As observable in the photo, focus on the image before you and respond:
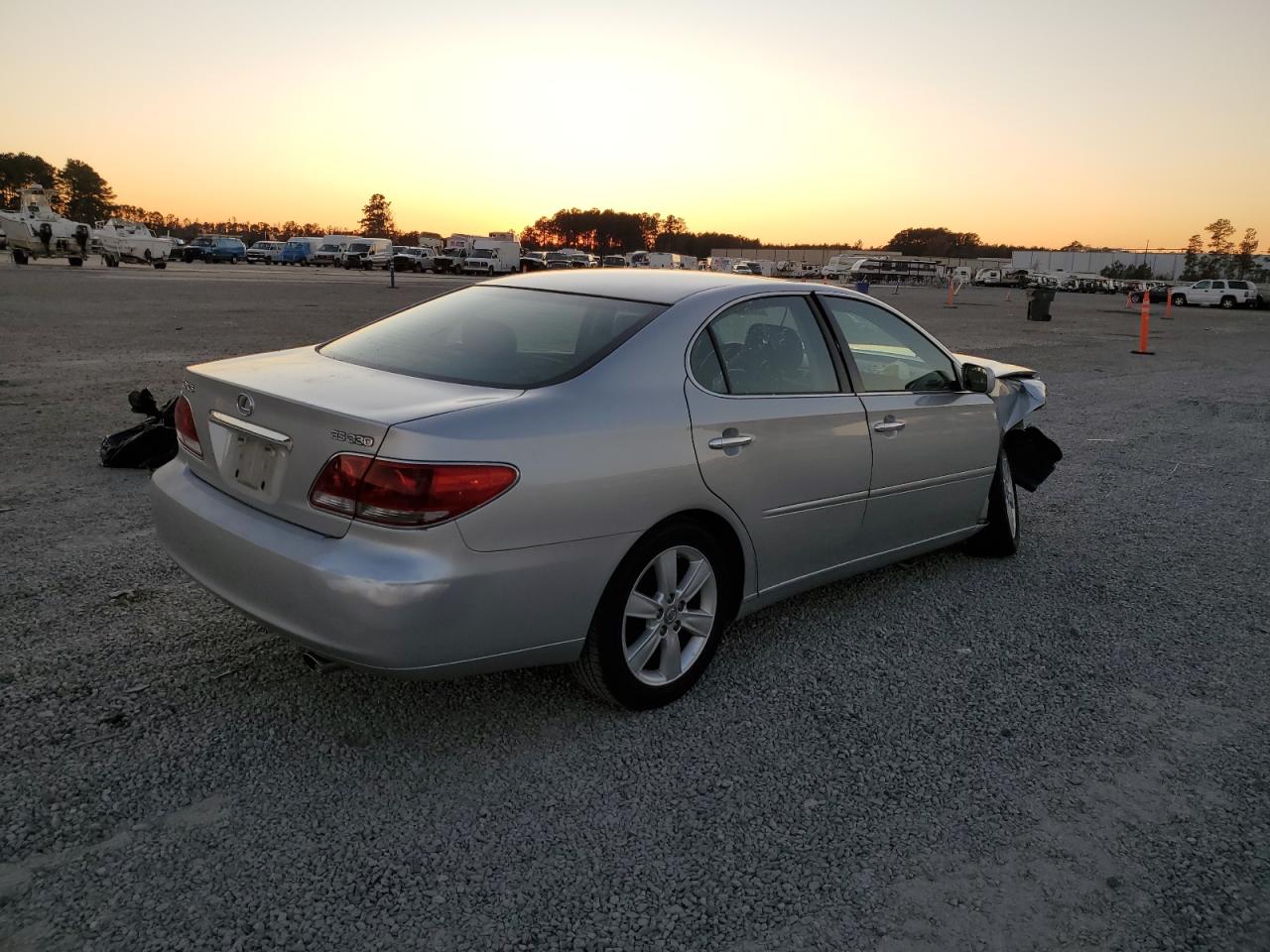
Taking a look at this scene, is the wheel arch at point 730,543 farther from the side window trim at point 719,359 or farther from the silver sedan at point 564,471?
the side window trim at point 719,359

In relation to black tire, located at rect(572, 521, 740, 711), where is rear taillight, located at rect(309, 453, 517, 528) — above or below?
above

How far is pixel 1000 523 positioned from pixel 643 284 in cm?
264

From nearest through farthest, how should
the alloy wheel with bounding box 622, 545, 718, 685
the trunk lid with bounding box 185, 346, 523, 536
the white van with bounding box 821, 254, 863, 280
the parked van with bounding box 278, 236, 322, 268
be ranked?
the trunk lid with bounding box 185, 346, 523, 536 → the alloy wheel with bounding box 622, 545, 718, 685 → the parked van with bounding box 278, 236, 322, 268 → the white van with bounding box 821, 254, 863, 280

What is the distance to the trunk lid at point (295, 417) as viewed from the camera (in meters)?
2.79

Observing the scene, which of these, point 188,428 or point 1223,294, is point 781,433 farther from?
point 1223,294

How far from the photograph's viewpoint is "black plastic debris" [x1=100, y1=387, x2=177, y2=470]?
252 inches

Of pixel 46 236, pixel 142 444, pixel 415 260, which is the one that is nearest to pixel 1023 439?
pixel 142 444

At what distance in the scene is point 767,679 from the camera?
12.3ft

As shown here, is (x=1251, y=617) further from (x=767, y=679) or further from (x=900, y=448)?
(x=767, y=679)

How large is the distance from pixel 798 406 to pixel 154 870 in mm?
2709

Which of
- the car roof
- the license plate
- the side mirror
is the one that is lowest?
the license plate

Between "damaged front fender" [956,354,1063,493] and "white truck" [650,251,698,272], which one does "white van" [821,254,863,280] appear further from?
"damaged front fender" [956,354,1063,493]

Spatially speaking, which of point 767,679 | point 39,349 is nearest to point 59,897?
point 767,679

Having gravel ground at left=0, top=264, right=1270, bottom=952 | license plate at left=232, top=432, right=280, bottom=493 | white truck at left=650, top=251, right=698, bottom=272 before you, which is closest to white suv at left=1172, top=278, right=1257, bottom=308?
white truck at left=650, top=251, right=698, bottom=272
